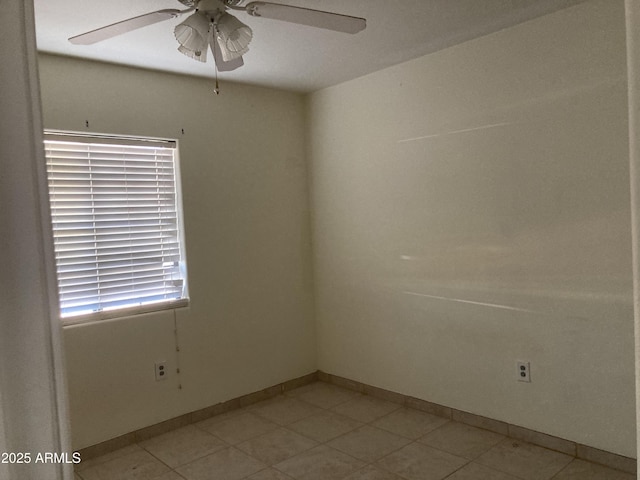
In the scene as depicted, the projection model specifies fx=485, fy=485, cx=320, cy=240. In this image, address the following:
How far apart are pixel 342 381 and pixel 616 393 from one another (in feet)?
6.80

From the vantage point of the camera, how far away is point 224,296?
12.0 ft

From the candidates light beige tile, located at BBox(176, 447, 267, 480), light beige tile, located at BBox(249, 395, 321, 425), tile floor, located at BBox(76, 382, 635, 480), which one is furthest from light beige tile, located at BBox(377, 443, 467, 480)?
light beige tile, located at BBox(249, 395, 321, 425)

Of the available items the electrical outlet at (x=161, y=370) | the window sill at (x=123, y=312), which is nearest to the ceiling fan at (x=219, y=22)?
the window sill at (x=123, y=312)

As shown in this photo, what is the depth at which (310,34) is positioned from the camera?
2693 millimetres

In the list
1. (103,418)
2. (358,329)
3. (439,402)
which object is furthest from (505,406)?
(103,418)

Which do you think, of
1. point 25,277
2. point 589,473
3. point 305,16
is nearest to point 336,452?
point 589,473

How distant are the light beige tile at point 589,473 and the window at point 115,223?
8.42 feet

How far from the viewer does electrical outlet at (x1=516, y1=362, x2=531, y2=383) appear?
9.46 ft

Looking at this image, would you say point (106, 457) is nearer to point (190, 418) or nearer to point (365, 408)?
point (190, 418)

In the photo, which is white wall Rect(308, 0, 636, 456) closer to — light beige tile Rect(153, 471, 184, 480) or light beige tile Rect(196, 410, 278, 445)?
light beige tile Rect(196, 410, 278, 445)

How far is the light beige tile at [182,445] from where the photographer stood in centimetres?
298

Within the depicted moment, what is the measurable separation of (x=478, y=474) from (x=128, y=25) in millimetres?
2764

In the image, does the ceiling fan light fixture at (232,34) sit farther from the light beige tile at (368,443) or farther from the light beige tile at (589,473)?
the light beige tile at (589,473)

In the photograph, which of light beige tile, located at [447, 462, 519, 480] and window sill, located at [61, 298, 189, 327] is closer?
light beige tile, located at [447, 462, 519, 480]
